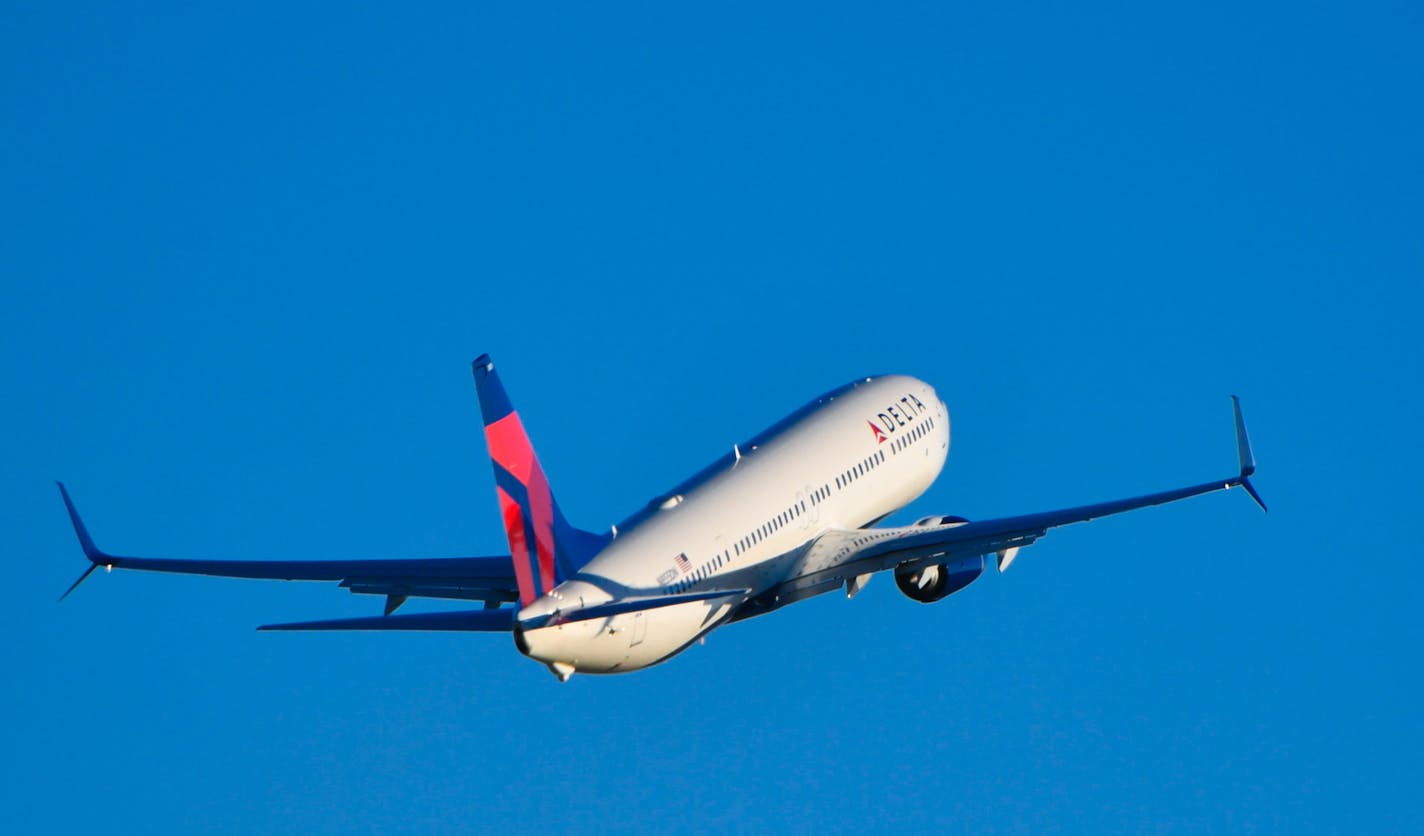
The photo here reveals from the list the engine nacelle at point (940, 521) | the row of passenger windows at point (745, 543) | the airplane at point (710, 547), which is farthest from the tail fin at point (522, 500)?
the engine nacelle at point (940, 521)

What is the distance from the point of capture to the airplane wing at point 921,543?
67875mm

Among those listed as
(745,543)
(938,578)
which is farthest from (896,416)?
(745,543)

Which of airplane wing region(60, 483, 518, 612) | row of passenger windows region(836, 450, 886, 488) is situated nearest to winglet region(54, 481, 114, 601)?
airplane wing region(60, 483, 518, 612)

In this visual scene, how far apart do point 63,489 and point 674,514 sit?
16027 millimetres

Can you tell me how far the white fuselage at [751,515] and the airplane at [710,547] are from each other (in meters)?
0.06

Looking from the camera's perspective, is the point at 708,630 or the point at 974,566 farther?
the point at 974,566

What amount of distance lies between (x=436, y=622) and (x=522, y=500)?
3910 millimetres

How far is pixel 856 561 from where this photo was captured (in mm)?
71312

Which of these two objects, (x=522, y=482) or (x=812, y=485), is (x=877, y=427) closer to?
(x=812, y=485)

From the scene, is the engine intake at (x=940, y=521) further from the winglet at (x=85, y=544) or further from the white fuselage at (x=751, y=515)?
the winglet at (x=85, y=544)

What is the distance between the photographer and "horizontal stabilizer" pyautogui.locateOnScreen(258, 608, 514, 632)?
185ft

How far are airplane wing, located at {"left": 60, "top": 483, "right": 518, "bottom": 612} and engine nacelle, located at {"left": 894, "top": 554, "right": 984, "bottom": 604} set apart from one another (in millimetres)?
12114

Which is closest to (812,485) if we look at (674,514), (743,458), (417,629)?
(743,458)

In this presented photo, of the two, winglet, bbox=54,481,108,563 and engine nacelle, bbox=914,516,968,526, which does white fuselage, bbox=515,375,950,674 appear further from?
winglet, bbox=54,481,108,563
